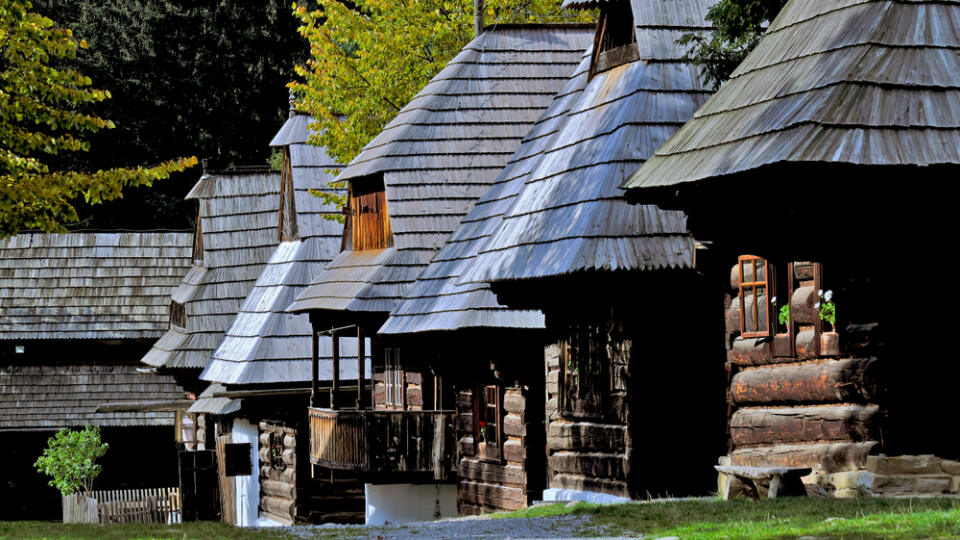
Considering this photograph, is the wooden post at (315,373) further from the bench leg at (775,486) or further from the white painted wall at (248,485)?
the bench leg at (775,486)

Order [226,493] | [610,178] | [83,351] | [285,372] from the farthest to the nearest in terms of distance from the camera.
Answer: [83,351]
[226,493]
[285,372]
[610,178]

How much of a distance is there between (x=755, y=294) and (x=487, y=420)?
7721 millimetres

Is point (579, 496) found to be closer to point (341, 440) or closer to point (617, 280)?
point (617, 280)

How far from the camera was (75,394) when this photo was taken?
39.6 metres

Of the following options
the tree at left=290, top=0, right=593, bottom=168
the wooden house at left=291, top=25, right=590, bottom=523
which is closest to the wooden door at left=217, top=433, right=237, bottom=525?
the tree at left=290, top=0, right=593, bottom=168

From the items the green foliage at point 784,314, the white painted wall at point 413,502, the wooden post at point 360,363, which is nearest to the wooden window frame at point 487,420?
the white painted wall at point 413,502

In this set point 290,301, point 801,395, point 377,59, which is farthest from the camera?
point 290,301

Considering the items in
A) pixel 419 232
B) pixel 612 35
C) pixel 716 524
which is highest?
pixel 612 35

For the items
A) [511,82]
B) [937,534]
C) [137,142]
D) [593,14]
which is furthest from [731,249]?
[137,142]

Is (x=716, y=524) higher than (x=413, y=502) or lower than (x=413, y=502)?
higher

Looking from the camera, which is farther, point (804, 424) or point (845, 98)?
point (804, 424)

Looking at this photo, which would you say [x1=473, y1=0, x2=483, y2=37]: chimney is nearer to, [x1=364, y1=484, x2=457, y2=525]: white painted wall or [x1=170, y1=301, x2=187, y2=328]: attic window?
[x1=364, y1=484, x2=457, y2=525]: white painted wall

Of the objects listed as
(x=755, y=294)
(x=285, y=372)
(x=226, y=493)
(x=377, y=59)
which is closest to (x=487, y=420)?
(x=285, y=372)

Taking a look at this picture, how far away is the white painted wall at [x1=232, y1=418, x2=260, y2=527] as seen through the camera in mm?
31266
